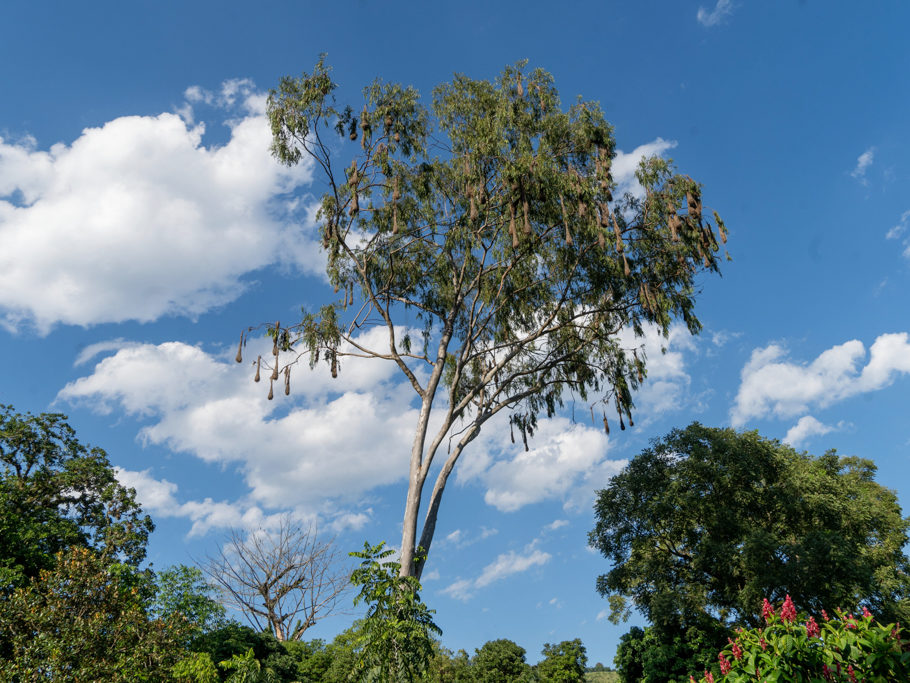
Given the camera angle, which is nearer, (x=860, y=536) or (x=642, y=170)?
(x=642, y=170)

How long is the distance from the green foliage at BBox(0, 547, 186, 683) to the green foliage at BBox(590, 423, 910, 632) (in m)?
13.0

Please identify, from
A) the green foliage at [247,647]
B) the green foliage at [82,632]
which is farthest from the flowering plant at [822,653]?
the green foliage at [247,647]

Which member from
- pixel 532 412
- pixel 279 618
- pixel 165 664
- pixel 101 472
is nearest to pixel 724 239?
pixel 532 412

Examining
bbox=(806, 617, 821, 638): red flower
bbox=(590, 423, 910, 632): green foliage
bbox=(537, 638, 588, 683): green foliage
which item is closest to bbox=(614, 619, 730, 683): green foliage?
bbox=(590, 423, 910, 632): green foliage

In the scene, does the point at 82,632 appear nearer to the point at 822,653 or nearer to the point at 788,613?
the point at 788,613

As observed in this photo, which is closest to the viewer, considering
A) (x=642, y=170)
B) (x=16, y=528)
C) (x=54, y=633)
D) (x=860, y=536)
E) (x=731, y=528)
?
(x=54, y=633)

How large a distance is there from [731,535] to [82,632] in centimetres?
1678

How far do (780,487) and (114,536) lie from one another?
1930cm

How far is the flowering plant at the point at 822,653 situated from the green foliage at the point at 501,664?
2736 centimetres

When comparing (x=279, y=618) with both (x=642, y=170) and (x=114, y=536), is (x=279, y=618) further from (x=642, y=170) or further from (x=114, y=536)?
(x=642, y=170)

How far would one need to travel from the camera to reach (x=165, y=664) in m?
12.8

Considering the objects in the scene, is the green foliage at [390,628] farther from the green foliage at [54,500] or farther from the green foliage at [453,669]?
the green foliage at [453,669]

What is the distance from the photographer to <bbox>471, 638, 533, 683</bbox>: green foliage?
95.3 feet

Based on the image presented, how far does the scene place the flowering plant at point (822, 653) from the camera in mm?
3826
